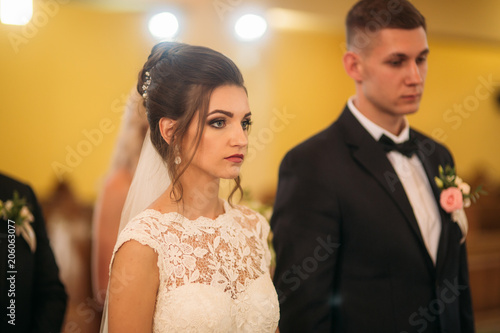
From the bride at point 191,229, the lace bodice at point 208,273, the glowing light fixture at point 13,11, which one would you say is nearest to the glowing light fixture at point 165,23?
the glowing light fixture at point 13,11

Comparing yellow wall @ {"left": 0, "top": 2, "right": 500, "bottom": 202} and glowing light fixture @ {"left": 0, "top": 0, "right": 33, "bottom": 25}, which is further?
yellow wall @ {"left": 0, "top": 2, "right": 500, "bottom": 202}

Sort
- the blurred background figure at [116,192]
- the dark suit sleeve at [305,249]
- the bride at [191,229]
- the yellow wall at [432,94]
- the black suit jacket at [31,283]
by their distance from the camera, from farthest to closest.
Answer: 1. the yellow wall at [432,94]
2. the blurred background figure at [116,192]
3. the dark suit sleeve at [305,249]
4. the black suit jacket at [31,283]
5. the bride at [191,229]

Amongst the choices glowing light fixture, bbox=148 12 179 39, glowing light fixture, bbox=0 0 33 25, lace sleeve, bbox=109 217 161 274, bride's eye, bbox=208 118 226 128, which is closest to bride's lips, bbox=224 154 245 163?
bride's eye, bbox=208 118 226 128

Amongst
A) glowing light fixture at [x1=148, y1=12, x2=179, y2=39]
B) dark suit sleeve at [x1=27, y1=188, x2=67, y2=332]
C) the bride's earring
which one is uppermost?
glowing light fixture at [x1=148, y1=12, x2=179, y2=39]

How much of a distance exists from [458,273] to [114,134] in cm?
656

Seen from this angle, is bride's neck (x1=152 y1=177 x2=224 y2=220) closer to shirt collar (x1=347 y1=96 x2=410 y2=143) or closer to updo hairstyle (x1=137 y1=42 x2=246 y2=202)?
updo hairstyle (x1=137 y1=42 x2=246 y2=202)

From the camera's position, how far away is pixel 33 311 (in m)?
2.04

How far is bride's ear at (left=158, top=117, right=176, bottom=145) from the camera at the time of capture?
5.78 feet

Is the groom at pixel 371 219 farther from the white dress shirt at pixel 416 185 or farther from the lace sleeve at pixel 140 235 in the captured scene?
the lace sleeve at pixel 140 235

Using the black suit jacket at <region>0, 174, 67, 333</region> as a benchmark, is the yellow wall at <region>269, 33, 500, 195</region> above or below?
above

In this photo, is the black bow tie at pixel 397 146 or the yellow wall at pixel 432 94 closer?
the black bow tie at pixel 397 146

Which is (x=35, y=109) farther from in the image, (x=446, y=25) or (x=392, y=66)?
(x=392, y=66)

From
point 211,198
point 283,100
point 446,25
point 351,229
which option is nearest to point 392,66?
point 351,229

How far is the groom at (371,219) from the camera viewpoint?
81.8 inches
